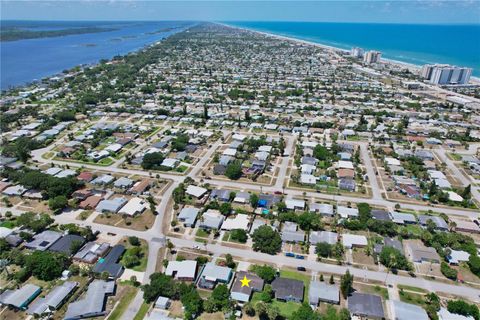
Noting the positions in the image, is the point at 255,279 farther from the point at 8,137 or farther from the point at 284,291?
the point at 8,137

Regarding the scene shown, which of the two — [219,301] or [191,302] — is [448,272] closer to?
[219,301]

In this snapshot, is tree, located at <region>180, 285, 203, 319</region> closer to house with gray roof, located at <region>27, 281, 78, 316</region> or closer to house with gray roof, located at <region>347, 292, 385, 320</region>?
house with gray roof, located at <region>27, 281, 78, 316</region>

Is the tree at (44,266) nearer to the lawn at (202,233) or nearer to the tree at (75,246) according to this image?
the tree at (75,246)

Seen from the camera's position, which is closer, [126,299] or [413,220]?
[126,299]

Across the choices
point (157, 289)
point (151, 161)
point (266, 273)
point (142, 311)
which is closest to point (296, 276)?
point (266, 273)

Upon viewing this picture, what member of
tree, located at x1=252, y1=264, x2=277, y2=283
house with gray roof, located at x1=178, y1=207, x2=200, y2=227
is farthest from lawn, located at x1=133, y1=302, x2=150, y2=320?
house with gray roof, located at x1=178, y1=207, x2=200, y2=227

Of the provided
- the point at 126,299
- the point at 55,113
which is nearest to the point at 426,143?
the point at 126,299

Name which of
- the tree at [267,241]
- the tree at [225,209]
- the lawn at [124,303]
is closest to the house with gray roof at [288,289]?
the tree at [267,241]
